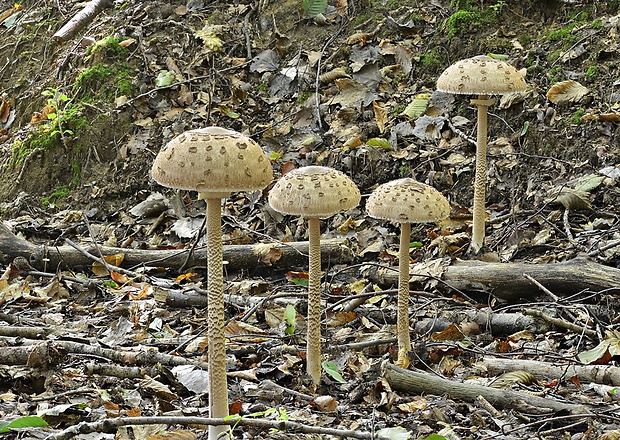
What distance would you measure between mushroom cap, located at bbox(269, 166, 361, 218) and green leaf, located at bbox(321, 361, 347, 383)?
1.13m

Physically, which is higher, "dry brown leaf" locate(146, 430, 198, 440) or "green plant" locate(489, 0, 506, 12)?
"green plant" locate(489, 0, 506, 12)

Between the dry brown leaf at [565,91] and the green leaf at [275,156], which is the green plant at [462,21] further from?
the green leaf at [275,156]

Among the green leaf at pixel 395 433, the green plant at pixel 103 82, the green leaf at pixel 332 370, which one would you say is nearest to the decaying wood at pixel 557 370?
the green leaf at pixel 332 370

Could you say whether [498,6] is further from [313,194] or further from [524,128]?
[313,194]

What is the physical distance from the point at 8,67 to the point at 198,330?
23.7ft

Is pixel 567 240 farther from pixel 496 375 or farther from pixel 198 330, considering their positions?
pixel 198 330

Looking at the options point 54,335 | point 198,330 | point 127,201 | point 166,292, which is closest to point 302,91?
point 127,201

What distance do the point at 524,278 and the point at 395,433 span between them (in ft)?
8.08

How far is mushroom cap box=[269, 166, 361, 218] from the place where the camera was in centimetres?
387

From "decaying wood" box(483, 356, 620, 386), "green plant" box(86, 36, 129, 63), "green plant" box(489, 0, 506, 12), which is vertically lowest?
"decaying wood" box(483, 356, 620, 386)

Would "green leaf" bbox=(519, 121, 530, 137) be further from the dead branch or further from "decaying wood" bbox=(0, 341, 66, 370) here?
"decaying wood" bbox=(0, 341, 66, 370)

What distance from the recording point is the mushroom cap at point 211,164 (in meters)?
3.15

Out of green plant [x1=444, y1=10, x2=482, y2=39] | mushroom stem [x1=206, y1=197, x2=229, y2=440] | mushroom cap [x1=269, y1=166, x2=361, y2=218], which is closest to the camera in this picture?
mushroom stem [x1=206, y1=197, x2=229, y2=440]

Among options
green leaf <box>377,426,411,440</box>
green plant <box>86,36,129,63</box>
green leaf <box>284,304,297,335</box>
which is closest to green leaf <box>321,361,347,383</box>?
green leaf <box>284,304,297,335</box>
